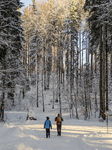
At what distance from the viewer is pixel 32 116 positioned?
51.5ft

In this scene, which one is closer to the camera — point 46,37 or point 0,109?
point 0,109

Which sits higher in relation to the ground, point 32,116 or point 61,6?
point 61,6

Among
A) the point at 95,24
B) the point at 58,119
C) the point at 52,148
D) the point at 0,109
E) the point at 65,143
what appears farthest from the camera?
the point at 95,24

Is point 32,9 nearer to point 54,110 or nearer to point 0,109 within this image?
point 54,110

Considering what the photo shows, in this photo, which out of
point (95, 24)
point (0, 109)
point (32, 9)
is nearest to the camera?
point (0, 109)

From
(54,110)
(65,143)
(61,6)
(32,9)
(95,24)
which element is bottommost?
(54,110)

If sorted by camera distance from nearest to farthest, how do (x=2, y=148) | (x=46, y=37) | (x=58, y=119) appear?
1. (x=2, y=148)
2. (x=58, y=119)
3. (x=46, y=37)

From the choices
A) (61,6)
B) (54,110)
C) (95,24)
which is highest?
(61,6)

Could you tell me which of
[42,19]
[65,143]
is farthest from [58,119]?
[42,19]

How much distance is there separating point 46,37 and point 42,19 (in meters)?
5.25

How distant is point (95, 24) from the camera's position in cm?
1551

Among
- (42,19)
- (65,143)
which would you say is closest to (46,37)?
(42,19)

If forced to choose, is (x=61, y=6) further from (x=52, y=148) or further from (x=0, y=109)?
(x=52, y=148)

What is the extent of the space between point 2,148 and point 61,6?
25.8 meters
